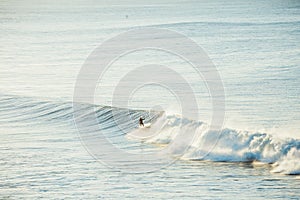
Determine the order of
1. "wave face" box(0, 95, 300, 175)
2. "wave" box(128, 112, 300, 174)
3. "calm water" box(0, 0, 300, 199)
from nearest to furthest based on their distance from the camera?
1. "calm water" box(0, 0, 300, 199)
2. "wave" box(128, 112, 300, 174)
3. "wave face" box(0, 95, 300, 175)

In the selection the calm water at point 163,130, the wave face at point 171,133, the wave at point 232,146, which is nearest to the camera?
the calm water at point 163,130

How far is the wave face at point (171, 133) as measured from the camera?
24.8 meters

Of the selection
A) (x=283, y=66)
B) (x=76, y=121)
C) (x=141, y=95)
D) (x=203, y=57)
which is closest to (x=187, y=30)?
(x=203, y=57)

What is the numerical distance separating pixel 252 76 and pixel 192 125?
1475 centimetres

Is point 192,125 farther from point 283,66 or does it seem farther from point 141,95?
point 283,66

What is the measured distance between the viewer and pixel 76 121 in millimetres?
34562

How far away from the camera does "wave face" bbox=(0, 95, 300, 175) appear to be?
81.2ft

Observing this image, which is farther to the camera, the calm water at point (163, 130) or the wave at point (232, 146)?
the wave at point (232, 146)

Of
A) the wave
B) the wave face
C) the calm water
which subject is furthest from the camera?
the wave face

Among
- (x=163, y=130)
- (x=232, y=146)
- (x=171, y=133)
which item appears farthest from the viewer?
(x=163, y=130)

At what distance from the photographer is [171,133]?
30.1 m

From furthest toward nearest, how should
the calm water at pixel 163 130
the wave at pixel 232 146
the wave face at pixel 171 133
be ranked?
the wave face at pixel 171 133 < the wave at pixel 232 146 < the calm water at pixel 163 130

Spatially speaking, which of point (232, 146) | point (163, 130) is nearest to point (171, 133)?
point (163, 130)

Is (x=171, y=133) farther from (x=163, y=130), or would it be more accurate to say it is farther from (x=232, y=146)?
(x=232, y=146)
